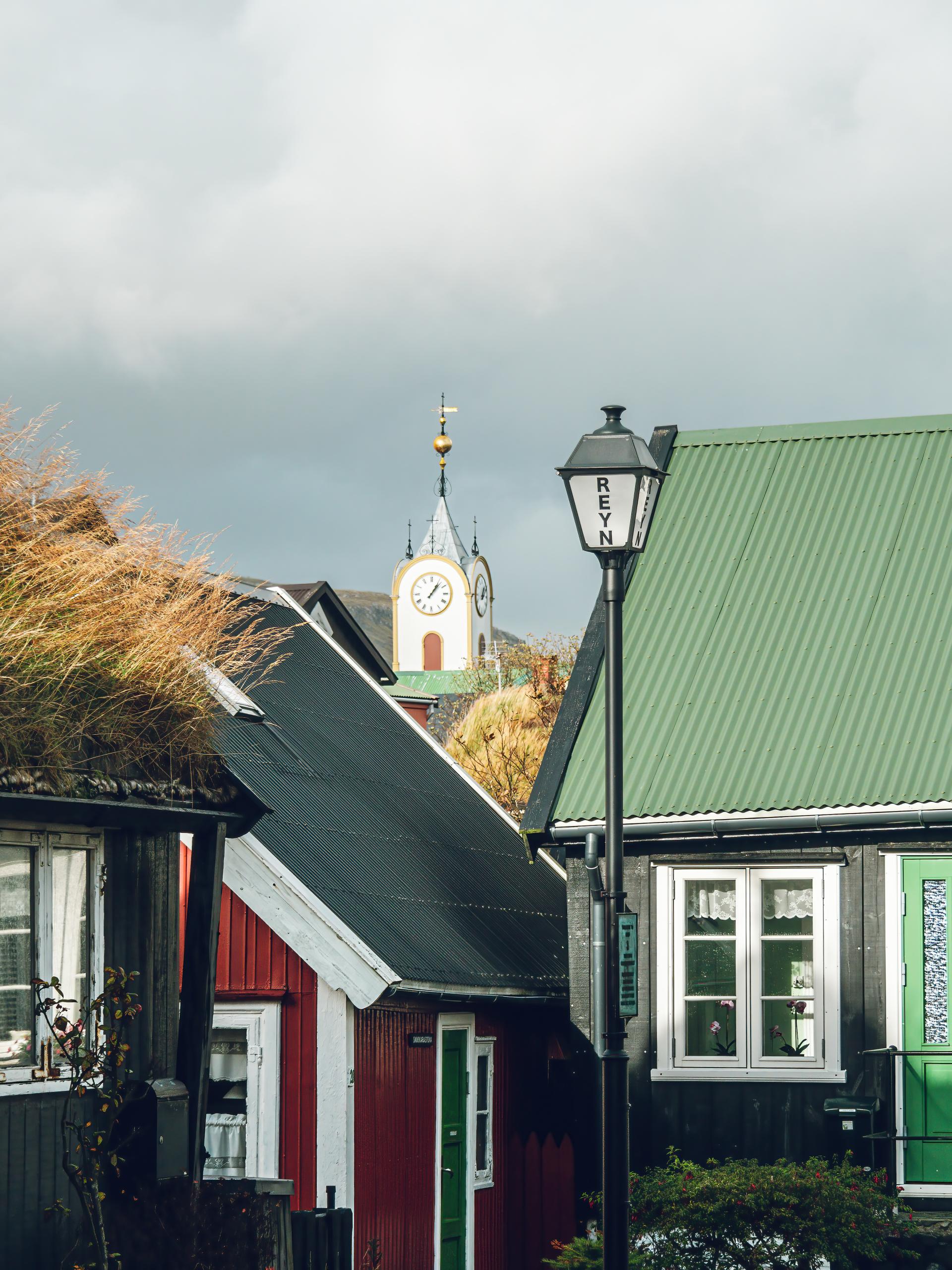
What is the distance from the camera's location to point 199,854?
1196 centimetres

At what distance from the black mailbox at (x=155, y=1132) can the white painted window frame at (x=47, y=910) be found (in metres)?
0.48

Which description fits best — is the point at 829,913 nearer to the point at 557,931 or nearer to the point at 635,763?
the point at 635,763

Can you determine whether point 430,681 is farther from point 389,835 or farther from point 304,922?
point 304,922

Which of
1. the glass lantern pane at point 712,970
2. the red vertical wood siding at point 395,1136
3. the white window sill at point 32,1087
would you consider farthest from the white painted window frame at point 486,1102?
the white window sill at point 32,1087

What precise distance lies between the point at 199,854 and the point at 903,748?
601 cm

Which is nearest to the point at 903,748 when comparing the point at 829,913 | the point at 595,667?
the point at 829,913

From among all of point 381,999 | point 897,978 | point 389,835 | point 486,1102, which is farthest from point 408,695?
point 897,978

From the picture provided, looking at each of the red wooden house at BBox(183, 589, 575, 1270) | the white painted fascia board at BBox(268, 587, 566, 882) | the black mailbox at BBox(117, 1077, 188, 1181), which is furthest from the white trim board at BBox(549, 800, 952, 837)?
the black mailbox at BBox(117, 1077, 188, 1181)

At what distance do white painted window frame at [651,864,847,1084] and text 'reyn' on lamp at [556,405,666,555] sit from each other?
6.69 metres

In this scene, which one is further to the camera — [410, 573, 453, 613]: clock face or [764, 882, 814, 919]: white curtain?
[410, 573, 453, 613]: clock face

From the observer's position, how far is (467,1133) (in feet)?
52.7

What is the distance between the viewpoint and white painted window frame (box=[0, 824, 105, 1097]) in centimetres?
1030

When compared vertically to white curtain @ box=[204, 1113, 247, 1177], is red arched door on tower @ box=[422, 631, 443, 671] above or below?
above

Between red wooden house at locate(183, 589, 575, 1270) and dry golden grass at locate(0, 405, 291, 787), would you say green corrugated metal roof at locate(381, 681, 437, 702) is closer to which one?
red wooden house at locate(183, 589, 575, 1270)
